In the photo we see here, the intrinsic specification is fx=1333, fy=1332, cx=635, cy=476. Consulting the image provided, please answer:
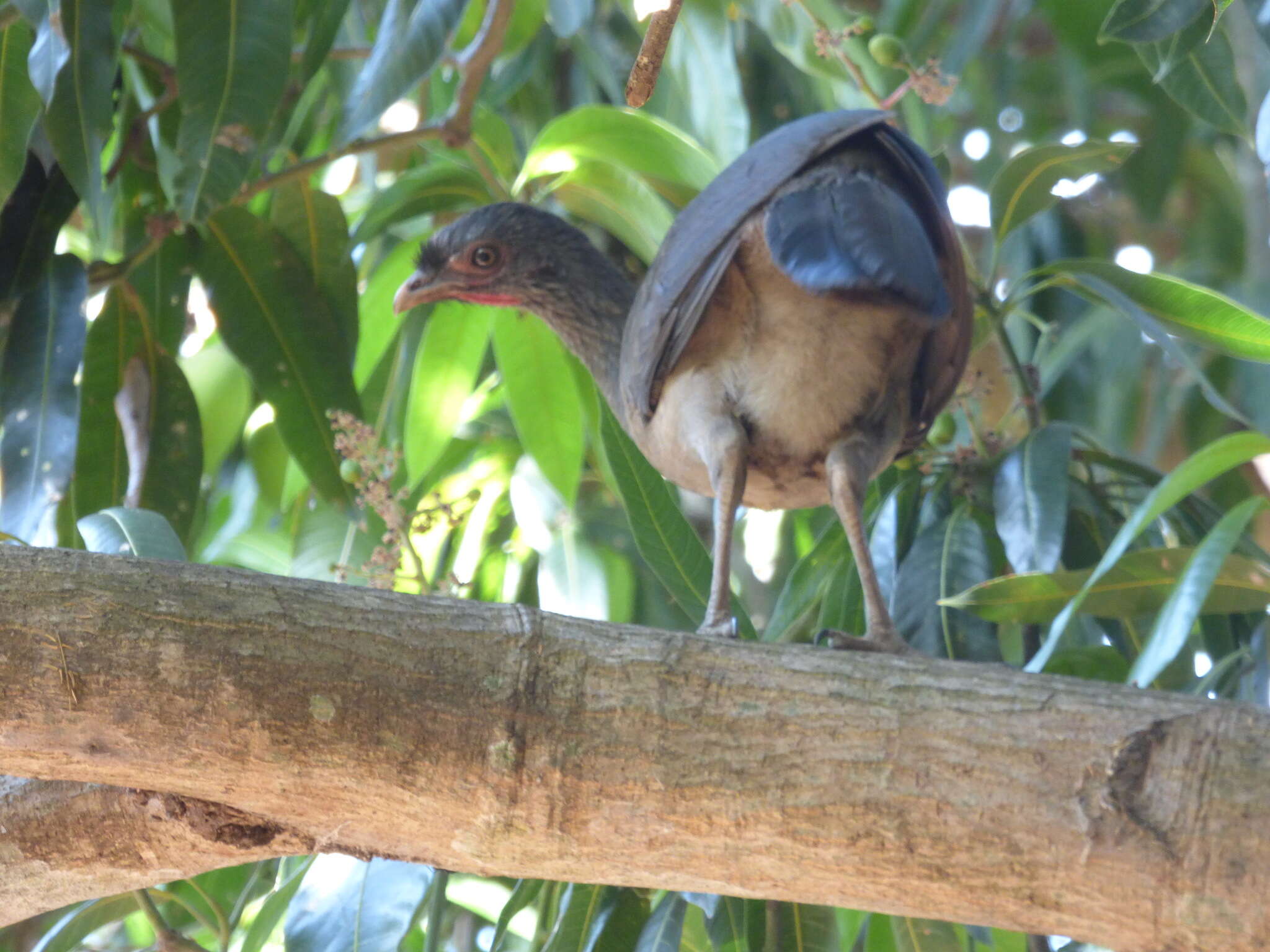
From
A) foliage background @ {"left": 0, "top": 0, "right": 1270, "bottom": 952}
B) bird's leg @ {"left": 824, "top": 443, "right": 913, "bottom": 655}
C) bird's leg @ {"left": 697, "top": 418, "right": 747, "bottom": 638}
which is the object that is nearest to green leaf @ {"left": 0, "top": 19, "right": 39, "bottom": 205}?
foliage background @ {"left": 0, "top": 0, "right": 1270, "bottom": 952}

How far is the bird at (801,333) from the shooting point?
2.15m

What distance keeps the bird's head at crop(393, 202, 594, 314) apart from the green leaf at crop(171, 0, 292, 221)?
0.49 metres

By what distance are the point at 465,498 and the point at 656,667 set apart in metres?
2.15

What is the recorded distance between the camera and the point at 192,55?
2648 mm

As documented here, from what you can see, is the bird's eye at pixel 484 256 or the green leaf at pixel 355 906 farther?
the bird's eye at pixel 484 256

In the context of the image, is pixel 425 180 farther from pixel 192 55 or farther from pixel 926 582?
pixel 926 582

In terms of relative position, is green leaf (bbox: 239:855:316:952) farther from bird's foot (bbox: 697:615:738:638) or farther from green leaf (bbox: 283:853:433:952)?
bird's foot (bbox: 697:615:738:638)

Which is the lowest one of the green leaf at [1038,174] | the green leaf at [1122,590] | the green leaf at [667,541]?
the green leaf at [1122,590]

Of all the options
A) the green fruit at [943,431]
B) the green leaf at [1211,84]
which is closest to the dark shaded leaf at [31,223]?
the green fruit at [943,431]

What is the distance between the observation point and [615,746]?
5.00 ft

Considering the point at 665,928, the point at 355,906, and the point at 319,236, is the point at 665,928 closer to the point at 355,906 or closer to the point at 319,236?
the point at 355,906

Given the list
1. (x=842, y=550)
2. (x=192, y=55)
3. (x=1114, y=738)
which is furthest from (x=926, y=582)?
(x=192, y=55)

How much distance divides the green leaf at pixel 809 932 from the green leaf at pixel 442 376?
1.51m

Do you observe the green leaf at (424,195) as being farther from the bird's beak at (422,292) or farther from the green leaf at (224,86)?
the green leaf at (224,86)
